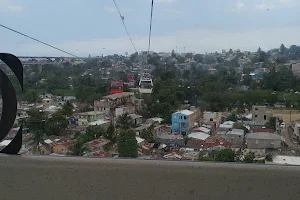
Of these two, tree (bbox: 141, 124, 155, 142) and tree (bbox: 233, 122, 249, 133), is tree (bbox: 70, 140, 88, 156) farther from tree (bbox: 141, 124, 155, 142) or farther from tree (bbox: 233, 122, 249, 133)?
tree (bbox: 233, 122, 249, 133)

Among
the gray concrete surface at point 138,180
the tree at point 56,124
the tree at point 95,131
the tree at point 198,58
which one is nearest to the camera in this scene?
the gray concrete surface at point 138,180

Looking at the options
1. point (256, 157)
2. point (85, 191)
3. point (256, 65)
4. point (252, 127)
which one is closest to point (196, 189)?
point (85, 191)

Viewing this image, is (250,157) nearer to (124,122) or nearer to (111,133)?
(111,133)

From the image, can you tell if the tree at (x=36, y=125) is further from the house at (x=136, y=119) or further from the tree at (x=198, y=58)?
the tree at (x=198, y=58)

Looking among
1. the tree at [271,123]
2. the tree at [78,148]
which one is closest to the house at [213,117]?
the tree at [271,123]

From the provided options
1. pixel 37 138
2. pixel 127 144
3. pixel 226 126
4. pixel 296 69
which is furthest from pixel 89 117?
pixel 296 69
